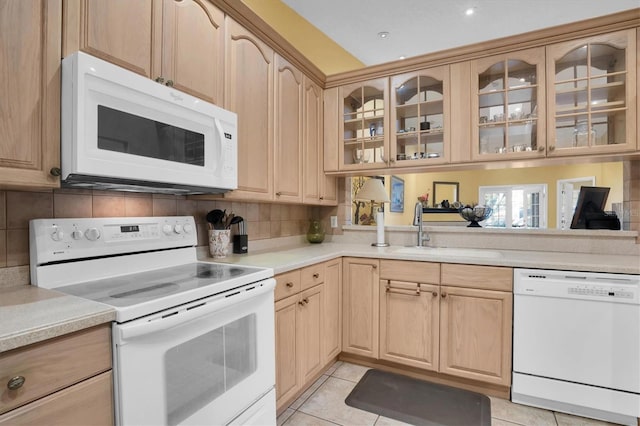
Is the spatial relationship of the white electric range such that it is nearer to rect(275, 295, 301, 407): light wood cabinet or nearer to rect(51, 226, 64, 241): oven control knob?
rect(51, 226, 64, 241): oven control knob

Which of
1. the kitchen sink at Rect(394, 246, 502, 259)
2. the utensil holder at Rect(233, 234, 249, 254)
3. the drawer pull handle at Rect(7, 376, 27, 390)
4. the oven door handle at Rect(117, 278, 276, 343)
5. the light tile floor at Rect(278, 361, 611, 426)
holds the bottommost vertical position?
the light tile floor at Rect(278, 361, 611, 426)

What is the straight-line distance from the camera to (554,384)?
73.0 inches

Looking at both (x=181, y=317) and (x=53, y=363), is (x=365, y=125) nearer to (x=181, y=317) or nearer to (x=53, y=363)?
(x=181, y=317)

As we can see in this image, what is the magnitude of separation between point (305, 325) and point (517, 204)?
4.32 metres

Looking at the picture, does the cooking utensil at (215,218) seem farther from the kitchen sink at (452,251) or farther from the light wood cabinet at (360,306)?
the kitchen sink at (452,251)

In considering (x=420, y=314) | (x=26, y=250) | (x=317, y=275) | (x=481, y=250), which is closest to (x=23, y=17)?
(x=26, y=250)

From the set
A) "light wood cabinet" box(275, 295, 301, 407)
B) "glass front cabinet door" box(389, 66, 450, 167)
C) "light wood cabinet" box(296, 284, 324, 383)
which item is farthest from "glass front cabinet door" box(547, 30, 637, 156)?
"light wood cabinet" box(275, 295, 301, 407)

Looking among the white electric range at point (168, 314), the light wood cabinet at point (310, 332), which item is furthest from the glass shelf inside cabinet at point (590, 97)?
the white electric range at point (168, 314)

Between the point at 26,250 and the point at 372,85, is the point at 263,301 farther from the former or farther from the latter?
the point at 372,85

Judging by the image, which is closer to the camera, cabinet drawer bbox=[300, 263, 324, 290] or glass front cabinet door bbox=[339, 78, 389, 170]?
cabinet drawer bbox=[300, 263, 324, 290]

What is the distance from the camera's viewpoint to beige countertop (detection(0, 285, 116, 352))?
785 millimetres

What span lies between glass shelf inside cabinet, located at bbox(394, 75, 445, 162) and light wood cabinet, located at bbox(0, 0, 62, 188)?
2137mm

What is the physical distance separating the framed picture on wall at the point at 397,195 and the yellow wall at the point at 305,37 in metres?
1.48

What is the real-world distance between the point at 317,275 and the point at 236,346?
775 mm
